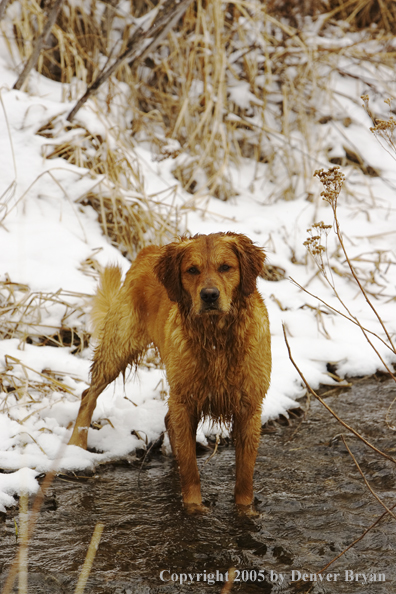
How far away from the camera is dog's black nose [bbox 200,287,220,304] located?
2707 millimetres

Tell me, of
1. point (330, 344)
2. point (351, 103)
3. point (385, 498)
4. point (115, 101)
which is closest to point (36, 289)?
point (330, 344)

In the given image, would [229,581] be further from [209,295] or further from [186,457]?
[209,295]

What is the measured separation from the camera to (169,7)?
6574mm

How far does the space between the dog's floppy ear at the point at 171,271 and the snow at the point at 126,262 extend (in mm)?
888

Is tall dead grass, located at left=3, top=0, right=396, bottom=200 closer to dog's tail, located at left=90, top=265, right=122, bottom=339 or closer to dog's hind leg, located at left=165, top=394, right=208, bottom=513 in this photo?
dog's tail, located at left=90, top=265, right=122, bottom=339

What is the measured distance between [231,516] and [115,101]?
18.7ft

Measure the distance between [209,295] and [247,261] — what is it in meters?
0.36

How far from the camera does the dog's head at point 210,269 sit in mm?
2797

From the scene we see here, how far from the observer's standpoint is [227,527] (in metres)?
2.87

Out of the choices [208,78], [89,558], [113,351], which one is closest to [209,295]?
[89,558]

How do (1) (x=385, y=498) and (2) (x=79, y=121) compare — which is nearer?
(1) (x=385, y=498)

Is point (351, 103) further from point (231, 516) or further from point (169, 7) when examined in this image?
point (231, 516)

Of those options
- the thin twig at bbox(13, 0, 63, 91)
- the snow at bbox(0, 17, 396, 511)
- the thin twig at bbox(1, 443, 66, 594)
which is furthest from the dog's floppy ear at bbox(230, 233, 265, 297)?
the thin twig at bbox(13, 0, 63, 91)

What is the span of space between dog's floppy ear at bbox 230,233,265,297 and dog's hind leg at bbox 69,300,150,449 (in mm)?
1020
